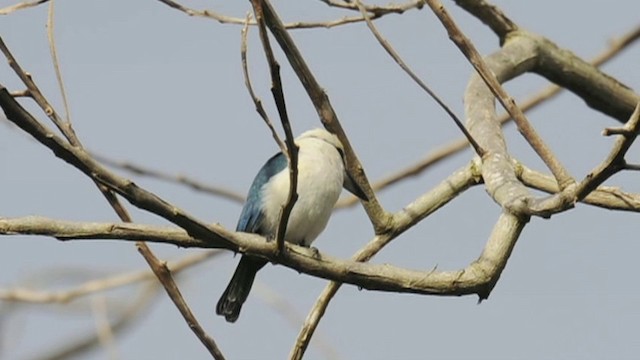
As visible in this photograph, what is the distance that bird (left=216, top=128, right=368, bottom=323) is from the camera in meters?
4.44

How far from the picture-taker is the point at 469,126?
13.9 feet

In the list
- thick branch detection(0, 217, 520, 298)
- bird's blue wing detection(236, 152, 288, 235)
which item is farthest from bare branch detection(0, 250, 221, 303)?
thick branch detection(0, 217, 520, 298)

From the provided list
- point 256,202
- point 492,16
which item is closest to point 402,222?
point 256,202

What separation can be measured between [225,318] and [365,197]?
85 centimetres

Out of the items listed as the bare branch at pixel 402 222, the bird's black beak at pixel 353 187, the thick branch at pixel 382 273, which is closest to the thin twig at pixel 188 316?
the thick branch at pixel 382 273

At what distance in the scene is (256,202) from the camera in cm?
453

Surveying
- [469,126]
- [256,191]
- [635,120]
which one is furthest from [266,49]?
[256,191]

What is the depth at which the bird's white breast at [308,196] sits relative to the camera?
4.45 m

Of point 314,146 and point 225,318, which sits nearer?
point 225,318

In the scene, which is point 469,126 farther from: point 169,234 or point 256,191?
point 169,234

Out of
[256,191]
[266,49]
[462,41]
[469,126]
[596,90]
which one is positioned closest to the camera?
[266,49]

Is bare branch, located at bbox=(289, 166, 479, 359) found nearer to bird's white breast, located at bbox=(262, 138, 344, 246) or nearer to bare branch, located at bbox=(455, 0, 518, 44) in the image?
bird's white breast, located at bbox=(262, 138, 344, 246)

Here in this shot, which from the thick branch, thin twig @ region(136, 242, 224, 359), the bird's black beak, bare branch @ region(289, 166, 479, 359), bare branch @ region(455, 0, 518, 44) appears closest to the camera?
the thick branch

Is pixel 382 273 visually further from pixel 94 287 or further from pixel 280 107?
pixel 94 287
